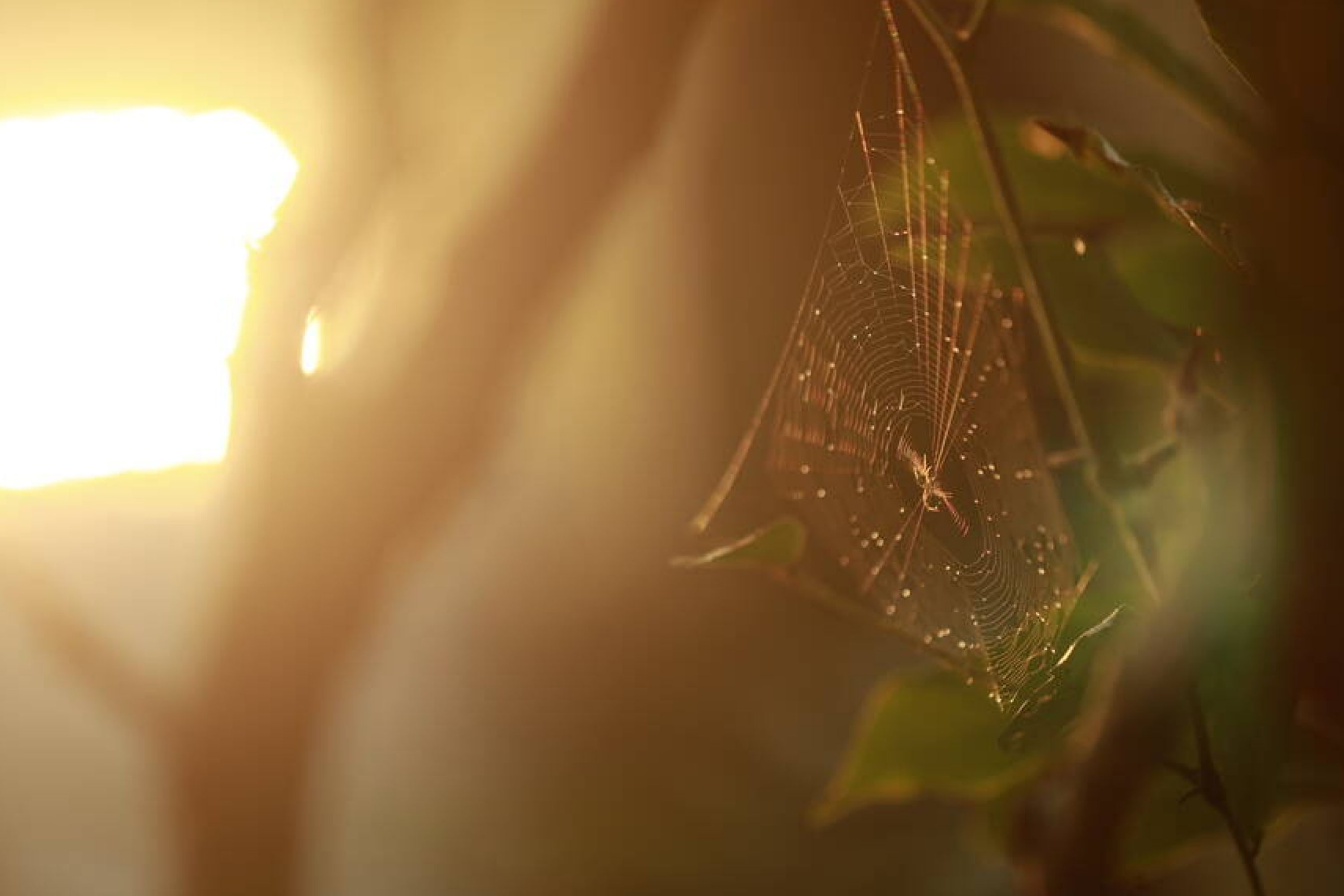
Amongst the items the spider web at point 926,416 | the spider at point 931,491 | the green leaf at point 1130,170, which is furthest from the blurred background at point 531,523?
the green leaf at point 1130,170

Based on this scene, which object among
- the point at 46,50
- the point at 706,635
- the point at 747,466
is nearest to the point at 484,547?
the point at 706,635

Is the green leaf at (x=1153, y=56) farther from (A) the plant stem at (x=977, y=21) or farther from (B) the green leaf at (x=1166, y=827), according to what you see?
(B) the green leaf at (x=1166, y=827)

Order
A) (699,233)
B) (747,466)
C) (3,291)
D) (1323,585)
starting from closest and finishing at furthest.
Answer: (1323,585), (3,291), (747,466), (699,233)

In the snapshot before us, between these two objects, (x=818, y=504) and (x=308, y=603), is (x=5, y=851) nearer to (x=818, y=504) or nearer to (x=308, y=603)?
(x=308, y=603)

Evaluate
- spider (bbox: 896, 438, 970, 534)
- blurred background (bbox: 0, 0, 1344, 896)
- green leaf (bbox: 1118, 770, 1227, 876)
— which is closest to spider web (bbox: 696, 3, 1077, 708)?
spider (bbox: 896, 438, 970, 534)

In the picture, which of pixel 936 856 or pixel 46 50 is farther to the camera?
pixel 936 856

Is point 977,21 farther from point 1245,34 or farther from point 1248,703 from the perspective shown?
point 1248,703

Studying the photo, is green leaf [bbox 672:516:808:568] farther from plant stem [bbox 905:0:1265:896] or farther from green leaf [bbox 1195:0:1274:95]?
green leaf [bbox 1195:0:1274:95]
